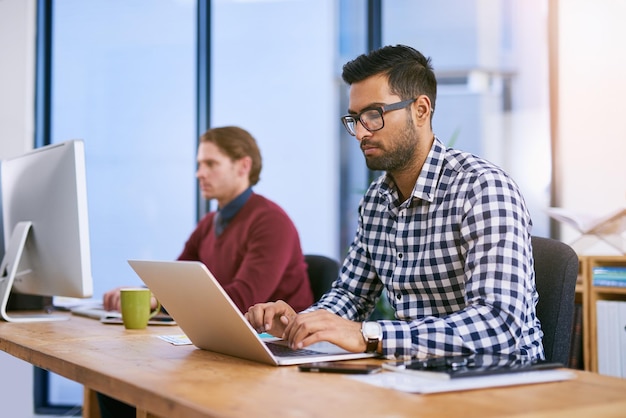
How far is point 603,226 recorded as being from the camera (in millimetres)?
3010

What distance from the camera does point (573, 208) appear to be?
11.9 ft

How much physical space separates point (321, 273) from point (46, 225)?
972mm

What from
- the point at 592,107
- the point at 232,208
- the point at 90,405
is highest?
the point at 592,107

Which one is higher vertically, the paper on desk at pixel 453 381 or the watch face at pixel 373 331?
the watch face at pixel 373 331

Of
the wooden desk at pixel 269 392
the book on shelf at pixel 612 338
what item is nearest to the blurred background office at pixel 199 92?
the book on shelf at pixel 612 338

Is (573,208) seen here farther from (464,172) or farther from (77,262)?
(77,262)

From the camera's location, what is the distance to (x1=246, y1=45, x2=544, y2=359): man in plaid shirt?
54.5 inches

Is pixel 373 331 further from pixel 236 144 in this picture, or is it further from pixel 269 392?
pixel 236 144

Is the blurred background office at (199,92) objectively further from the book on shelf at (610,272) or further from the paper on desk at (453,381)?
the paper on desk at (453,381)

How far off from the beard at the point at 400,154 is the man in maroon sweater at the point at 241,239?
847 millimetres

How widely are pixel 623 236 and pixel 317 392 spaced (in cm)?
257

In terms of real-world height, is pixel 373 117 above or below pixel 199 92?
below

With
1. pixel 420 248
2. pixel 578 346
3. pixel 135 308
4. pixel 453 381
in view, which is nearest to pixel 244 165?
pixel 135 308

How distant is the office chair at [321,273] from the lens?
2627mm
